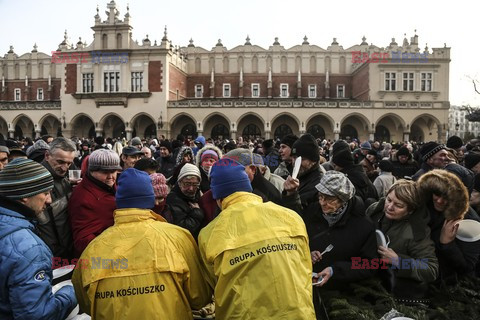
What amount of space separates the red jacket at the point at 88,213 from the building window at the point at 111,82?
3166cm

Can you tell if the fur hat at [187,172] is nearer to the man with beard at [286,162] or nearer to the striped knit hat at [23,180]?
the striped knit hat at [23,180]

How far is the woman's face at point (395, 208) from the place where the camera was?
2986mm

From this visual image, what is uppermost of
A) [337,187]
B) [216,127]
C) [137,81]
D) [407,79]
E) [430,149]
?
[407,79]

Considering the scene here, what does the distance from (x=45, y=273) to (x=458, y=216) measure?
307 centimetres

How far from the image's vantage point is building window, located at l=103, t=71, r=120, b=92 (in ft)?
108

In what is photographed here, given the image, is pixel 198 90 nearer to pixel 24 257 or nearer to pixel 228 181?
pixel 228 181

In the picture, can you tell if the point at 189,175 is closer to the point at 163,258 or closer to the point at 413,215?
the point at 163,258

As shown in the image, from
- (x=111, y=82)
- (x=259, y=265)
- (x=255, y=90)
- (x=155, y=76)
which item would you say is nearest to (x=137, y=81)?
(x=155, y=76)

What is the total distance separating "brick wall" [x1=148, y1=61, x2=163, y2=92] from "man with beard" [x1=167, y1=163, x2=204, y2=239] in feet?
97.5

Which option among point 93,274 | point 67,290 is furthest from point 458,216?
point 67,290

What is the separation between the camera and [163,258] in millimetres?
2207

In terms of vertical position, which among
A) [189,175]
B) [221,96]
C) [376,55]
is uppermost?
[376,55]

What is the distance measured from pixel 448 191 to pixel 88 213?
3081 mm

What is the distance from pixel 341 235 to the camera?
2992 mm
